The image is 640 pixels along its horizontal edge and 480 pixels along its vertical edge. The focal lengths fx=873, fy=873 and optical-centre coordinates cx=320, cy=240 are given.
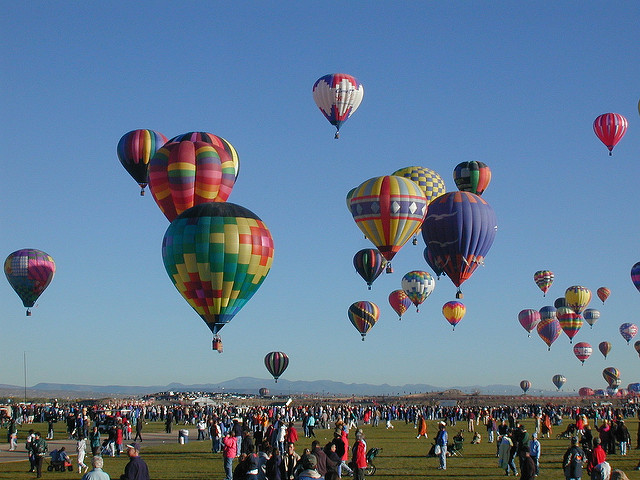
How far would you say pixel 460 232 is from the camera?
4278 cm

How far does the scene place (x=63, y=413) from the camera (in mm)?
61625

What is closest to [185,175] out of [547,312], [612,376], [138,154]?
[138,154]

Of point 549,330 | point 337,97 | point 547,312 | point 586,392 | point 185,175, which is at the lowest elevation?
point 586,392

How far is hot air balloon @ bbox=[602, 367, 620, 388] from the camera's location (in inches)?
4508

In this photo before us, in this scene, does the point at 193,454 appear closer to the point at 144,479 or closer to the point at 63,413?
the point at 144,479

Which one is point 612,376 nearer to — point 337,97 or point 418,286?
point 418,286

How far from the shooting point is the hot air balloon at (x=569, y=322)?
8538cm

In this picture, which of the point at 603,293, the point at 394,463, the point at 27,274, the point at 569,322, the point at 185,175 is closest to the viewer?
the point at 394,463

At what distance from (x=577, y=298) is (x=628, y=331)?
17972mm

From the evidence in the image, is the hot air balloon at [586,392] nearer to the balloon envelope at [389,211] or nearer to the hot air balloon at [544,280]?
the hot air balloon at [544,280]

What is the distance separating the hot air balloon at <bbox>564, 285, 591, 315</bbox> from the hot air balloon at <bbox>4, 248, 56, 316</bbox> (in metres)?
51.1

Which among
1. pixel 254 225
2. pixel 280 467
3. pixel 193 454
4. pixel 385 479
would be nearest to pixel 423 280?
pixel 254 225

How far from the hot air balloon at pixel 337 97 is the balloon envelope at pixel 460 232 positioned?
355 inches

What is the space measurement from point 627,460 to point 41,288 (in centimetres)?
4416
